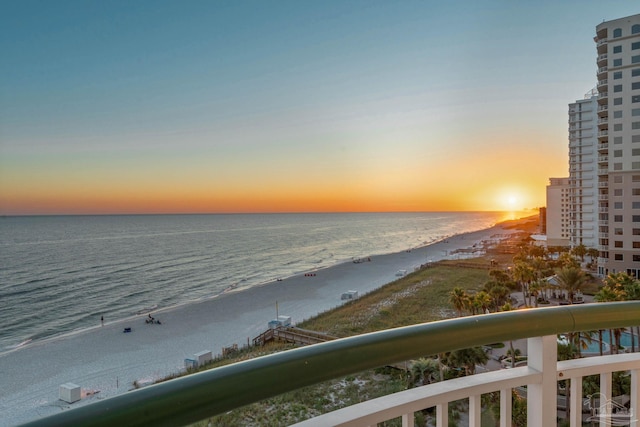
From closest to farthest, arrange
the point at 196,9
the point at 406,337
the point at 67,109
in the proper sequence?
1. the point at 406,337
2. the point at 196,9
3. the point at 67,109

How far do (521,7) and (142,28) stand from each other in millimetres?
16298

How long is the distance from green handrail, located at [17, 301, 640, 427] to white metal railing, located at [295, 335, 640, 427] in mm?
109

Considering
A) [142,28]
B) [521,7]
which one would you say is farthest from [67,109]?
[521,7]

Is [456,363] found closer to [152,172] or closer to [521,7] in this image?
[521,7]

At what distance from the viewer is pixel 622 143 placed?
21422 millimetres

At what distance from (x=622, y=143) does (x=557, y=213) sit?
2322 cm

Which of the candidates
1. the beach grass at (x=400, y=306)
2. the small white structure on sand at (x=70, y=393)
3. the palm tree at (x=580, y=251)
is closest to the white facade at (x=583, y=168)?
the palm tree at (x=580, y=251)

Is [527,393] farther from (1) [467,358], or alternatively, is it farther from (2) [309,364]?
(1) [467,358]

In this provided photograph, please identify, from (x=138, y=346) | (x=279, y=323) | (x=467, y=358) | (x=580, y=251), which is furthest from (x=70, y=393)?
(x=580, y=251)

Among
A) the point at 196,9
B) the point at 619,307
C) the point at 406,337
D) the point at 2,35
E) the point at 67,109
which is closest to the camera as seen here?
the point at 406,337

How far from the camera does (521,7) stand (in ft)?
30.3

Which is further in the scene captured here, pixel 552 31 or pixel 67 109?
pixel 67 109

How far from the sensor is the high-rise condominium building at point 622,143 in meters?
21.0

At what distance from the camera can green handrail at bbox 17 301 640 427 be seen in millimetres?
556
